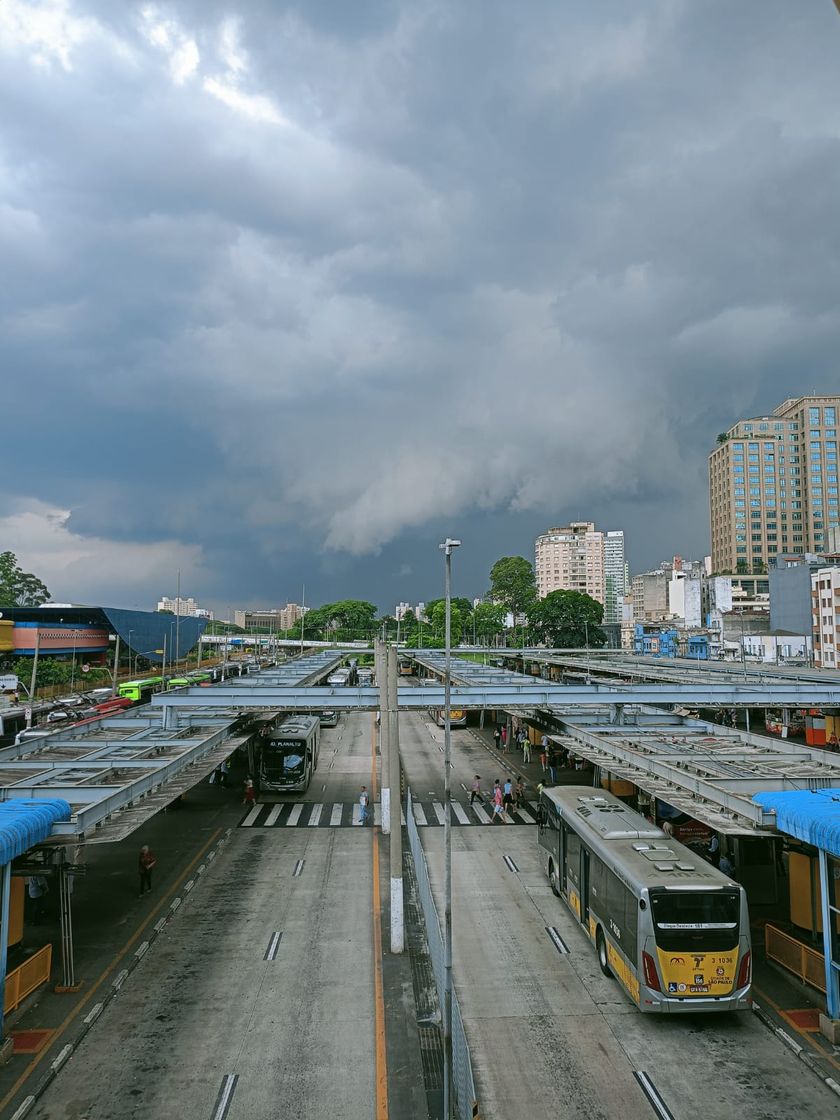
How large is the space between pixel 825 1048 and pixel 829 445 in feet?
603

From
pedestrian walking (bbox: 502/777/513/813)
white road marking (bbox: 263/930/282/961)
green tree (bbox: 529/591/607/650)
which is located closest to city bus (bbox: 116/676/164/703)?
pedestrian walking (bbox: 502/777/513/813)

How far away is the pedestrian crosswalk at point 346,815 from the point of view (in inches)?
1225

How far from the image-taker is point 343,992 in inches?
631

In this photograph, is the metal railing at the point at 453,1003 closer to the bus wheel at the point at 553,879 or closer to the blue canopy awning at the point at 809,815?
the bus wheel at the point at 553,879

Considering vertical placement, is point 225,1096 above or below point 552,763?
below

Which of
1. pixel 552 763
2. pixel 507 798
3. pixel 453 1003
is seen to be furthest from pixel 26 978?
pixel 552 763

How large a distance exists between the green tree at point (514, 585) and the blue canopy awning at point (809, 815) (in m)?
131

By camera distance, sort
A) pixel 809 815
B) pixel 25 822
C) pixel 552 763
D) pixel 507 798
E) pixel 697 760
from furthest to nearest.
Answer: pixel 552 763 < pixel 507 798 < pixel 697 760 < pixel 809 815 < pixel 25 822

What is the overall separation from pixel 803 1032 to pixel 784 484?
18103 cm

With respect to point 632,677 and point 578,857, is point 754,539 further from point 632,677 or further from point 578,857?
point 578,857

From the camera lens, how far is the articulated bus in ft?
45.2

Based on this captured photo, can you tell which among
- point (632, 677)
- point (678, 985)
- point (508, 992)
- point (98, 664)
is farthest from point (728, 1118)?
point (98, 664)

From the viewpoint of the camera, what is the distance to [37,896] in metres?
20.4

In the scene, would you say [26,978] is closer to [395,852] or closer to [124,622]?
[395,852]
